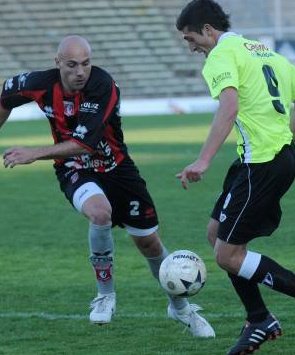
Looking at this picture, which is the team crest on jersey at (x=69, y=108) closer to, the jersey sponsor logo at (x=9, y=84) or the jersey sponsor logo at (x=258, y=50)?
the jersey sponsor logo at (x=9, y=84)

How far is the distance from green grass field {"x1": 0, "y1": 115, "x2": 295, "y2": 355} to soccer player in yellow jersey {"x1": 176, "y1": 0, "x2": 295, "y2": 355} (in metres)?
0.44

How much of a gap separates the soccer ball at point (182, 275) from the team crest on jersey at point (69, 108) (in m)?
1.31

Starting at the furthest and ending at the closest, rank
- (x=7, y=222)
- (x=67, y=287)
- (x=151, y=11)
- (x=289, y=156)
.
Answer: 1. (x=151, y=11)
2. (x=7, y=222)
3. (x=67, y=287)
4. (x=289, y=156)

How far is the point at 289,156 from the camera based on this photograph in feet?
20.6

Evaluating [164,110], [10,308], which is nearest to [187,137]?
[164,110]

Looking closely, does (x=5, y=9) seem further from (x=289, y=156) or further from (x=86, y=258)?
(x=289, y=156)

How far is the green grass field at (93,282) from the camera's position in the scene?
22.0 ft

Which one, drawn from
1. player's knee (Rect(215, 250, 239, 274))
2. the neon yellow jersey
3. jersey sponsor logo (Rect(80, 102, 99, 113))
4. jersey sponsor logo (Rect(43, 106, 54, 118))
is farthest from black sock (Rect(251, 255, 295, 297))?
jersey sponsor logo (Rect(43, 106, 54, 118))

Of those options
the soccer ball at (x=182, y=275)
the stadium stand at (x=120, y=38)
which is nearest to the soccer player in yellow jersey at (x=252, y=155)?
the soccer ball at (x=182, y=275)

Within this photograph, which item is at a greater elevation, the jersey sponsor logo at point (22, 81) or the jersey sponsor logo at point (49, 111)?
the jersey sponsor logo at point (22, 81)

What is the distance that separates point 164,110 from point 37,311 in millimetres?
28929

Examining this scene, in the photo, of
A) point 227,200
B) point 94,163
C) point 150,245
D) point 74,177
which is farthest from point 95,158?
point 227,200

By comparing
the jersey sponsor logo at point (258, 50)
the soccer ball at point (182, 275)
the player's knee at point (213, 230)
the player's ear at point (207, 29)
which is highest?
the player's ear at point (207, 29)

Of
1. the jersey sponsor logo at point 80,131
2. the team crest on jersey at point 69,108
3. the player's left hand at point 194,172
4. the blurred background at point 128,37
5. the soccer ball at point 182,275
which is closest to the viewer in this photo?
the player's left hand at point 194,172
